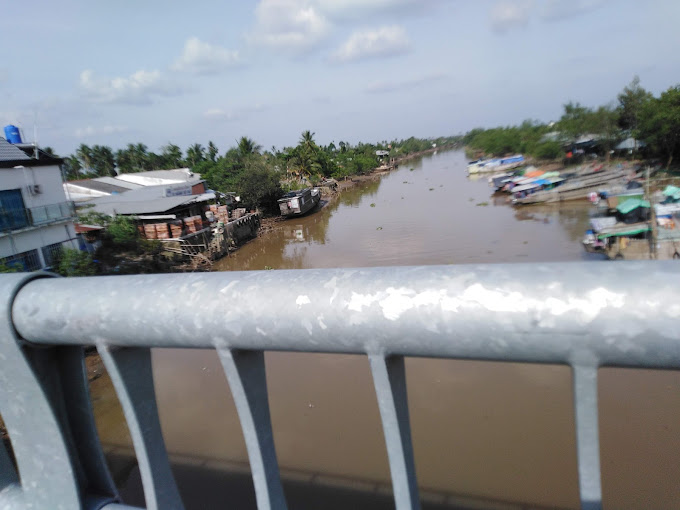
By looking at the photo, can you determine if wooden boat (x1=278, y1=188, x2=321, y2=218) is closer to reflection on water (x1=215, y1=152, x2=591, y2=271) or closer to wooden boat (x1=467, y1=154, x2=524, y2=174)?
reflection on water (x1=215, y1=152, x2=591, y2=271)

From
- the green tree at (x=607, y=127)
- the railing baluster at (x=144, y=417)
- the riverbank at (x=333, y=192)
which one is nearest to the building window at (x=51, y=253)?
the riverbank at (x=333, y=192)

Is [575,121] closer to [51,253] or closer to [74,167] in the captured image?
[51,253]

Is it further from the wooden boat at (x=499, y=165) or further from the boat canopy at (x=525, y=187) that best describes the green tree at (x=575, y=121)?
the boat canopy at (x=525, y=187)

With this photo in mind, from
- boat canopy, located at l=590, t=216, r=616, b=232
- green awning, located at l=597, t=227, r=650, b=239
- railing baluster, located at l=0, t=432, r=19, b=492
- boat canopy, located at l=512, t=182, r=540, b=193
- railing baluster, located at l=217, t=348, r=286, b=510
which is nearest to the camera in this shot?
railing baluster, located at l=217, t=348, r=286, b=510

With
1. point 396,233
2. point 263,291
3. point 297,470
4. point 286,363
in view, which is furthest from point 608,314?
point 396,233

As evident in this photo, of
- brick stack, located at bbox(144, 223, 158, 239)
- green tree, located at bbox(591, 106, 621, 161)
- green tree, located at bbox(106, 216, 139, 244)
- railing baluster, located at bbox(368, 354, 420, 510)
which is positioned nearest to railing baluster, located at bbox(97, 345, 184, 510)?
railing baluster, located at bbox(368, 354, 420, 510)

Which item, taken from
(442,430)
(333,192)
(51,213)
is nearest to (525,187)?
(333,192)

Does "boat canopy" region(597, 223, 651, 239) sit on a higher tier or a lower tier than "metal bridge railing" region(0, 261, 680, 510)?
lower

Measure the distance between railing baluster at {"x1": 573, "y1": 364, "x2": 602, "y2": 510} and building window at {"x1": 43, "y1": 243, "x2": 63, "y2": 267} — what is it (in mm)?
14920

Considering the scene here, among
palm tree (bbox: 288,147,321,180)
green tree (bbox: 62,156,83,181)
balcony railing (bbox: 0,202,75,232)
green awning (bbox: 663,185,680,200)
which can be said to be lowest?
green awning (bbox: 663,185,680,200)

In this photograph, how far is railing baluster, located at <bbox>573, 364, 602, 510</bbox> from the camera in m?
0.60

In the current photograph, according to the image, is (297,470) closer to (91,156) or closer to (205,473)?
(205,473)

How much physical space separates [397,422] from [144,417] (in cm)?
57

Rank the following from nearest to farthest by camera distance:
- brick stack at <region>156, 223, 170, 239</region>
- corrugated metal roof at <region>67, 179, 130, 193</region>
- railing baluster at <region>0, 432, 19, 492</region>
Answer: railing baluster at <region>0, 432, 19, 492</region> → brick stack at <region>156, 223, 170, 239</region> → corrugated metal roof at <region>67, 179, 130, 193</region>
